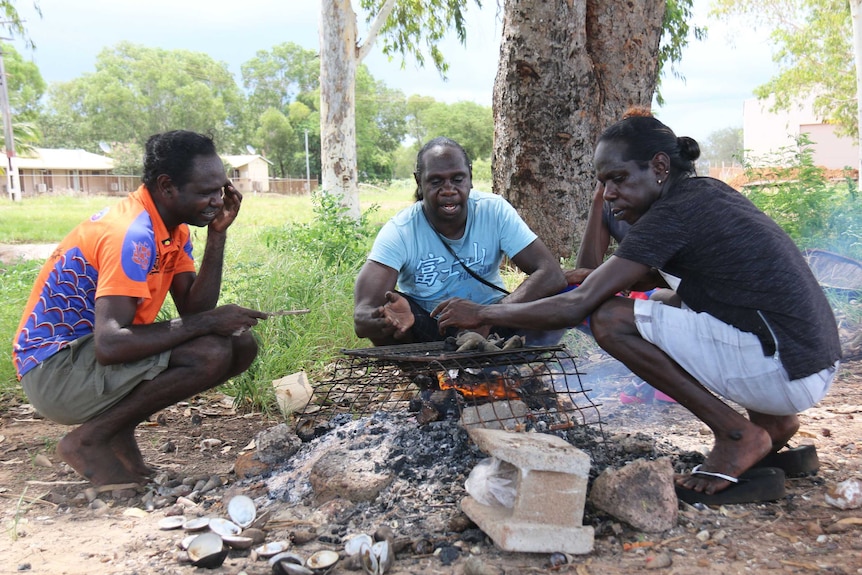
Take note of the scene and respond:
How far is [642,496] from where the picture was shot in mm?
2738

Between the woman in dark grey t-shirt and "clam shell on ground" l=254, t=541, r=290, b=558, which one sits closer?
"clam shell on ground" l=254, t=541, r=290, b=558

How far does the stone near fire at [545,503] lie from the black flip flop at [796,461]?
3.60ft

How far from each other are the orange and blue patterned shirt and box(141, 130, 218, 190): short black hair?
0.11m

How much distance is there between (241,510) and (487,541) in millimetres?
1075

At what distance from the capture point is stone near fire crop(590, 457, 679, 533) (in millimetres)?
2725

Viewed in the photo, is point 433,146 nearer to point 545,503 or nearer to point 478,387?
point 478,387

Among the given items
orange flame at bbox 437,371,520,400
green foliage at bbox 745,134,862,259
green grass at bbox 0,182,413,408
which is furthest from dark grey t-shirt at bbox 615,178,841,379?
green foliage at bbox 745,134,862,259

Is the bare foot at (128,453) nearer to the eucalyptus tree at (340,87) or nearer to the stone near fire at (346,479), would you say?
the stone near fire at (346,479)

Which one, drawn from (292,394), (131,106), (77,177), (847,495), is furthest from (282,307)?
(131,106)

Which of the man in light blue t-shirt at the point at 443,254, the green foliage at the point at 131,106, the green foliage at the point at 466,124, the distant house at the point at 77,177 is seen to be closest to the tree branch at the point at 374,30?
the man in light blue t-shirt at the point at 443,254

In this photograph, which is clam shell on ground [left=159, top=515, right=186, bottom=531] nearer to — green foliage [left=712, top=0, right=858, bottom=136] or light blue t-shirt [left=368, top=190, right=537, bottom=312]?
light blue t-shirt [left=368, top=190, right=537, bottom=312]

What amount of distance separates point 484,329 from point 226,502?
4.93 ft

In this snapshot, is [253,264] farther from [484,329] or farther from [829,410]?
[829,410]

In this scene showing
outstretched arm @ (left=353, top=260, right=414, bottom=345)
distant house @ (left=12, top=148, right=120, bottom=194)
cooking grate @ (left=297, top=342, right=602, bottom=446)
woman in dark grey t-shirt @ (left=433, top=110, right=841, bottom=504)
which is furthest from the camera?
distant house @ (left=12, top=148, right=120, bottom=194)
